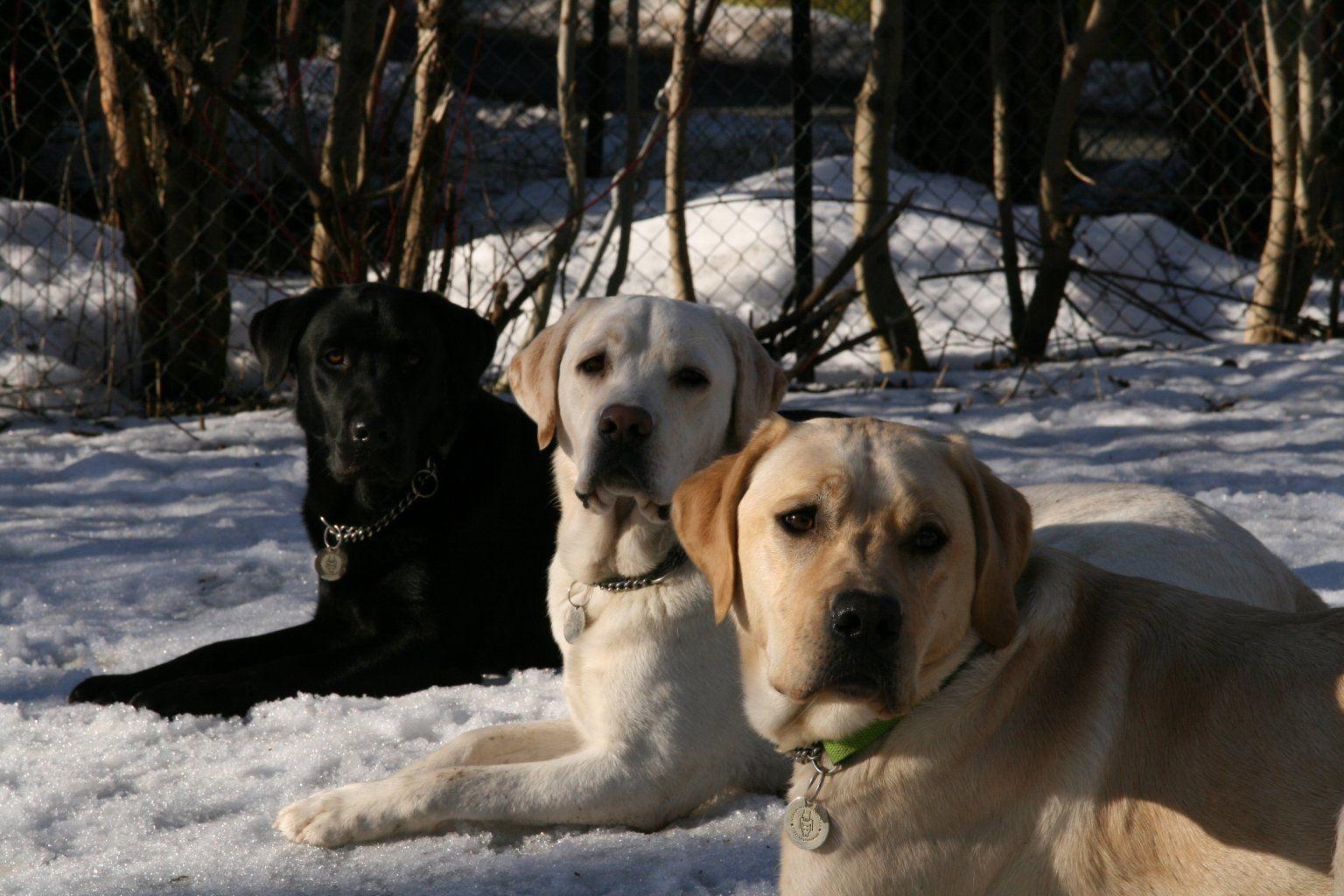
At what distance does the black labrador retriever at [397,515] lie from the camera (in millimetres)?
3912

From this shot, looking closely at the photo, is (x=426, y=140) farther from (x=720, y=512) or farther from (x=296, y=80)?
(x=720, y=512)

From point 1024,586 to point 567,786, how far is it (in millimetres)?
1143

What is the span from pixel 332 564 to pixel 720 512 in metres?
1.95

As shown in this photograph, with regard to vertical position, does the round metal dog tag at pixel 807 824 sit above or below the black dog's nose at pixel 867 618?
below

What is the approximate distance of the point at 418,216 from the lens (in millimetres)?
6457

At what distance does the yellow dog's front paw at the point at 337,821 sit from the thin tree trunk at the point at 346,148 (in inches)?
146

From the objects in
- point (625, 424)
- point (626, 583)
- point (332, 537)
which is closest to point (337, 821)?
point (626, 583)

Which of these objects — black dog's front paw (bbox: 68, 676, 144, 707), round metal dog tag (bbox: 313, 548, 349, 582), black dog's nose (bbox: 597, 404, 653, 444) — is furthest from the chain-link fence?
black dog's nose (bbox: 597, 404, 653, 444)

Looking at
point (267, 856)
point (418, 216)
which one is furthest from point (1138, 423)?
point (267, 856)

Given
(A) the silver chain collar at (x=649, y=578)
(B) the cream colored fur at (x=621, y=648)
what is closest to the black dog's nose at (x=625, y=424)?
(B) the cream colored fur at (x=621, y=648)

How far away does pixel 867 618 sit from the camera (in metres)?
2.11

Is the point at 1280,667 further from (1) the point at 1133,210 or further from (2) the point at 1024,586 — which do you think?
(1) the point at 1133,210

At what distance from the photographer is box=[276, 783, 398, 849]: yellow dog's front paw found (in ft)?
9.39

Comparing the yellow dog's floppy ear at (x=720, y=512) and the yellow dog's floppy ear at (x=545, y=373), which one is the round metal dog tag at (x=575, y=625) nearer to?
the yellow dog's floppy ear at (x=545, y=373)
